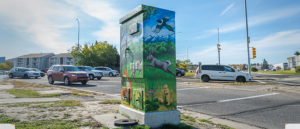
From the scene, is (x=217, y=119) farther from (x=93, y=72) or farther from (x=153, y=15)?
(x=93, y=72)

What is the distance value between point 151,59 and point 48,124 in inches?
95.0

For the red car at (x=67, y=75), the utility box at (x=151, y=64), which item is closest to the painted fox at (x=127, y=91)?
the utility box at (x=151, y=64)

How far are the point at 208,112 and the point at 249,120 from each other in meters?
1.17

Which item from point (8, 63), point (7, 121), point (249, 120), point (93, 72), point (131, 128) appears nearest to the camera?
point (131, 128)

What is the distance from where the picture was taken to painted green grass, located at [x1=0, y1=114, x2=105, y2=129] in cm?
345

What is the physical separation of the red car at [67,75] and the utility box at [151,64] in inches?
477

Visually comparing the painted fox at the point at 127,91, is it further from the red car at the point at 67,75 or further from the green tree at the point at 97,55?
the green tree at the point at 97,55

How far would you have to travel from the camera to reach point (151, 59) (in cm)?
374

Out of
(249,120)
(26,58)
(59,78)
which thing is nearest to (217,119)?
(249,120)

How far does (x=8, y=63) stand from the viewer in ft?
314

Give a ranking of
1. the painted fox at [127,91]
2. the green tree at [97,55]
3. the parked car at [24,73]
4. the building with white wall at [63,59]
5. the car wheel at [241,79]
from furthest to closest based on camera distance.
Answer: the building with white wall at [63,59] < the green tree at [97,55] < the parked car at [24,73] < the car wheel at [241,79] < the painted fox at [127,91]

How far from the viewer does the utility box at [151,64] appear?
3.66 meters

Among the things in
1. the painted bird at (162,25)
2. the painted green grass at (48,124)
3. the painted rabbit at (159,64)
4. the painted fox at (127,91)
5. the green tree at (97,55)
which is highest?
the green tree at (97,55)

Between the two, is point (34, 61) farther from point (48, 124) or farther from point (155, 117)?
point (155, 117)
